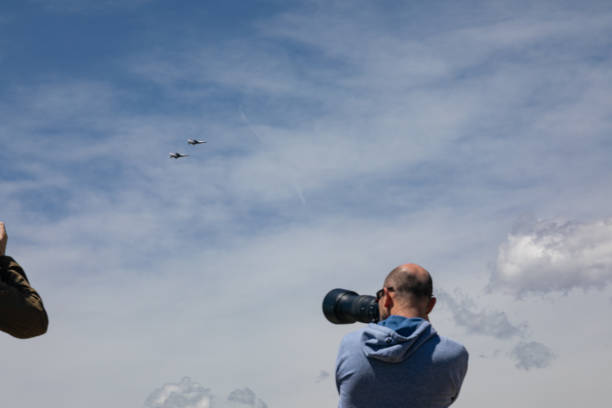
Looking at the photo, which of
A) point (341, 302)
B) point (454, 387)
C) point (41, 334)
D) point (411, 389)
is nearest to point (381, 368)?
point (411, 389)

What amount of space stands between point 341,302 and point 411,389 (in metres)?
1.95

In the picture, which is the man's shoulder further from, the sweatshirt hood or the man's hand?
the man's hand

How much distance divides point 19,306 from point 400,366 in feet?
12.1

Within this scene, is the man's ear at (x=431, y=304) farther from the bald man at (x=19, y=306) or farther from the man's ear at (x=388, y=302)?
the bald man at (x=19, y=306)

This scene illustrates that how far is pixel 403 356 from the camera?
7809mm

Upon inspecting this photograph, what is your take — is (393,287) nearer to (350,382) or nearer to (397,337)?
(397,337)

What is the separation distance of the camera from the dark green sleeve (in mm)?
3603

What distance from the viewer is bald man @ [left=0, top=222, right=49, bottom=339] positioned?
6996mm

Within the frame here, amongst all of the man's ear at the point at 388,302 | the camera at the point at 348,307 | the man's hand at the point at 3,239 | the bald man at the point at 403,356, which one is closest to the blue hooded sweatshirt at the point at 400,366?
the bald man at the point at 403,356

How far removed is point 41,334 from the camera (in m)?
7.29

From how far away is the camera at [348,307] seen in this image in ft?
30.0

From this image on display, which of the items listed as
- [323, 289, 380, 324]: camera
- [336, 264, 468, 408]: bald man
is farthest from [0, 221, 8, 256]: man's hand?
[323, 289, 380, 324]: camera

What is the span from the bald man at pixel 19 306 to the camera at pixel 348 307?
3.61m

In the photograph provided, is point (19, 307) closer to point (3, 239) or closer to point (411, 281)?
point (3, 239)
